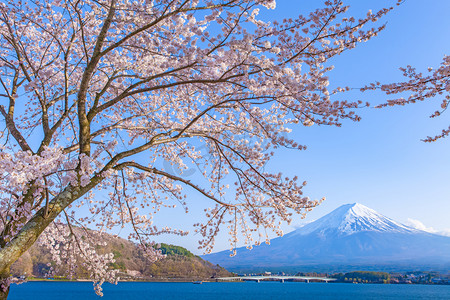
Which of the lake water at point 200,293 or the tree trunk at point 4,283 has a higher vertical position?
the tree trunk at point 4,283

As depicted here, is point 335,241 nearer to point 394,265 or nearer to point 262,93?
point 394,265

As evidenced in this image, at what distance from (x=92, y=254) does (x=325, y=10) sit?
16.3ft

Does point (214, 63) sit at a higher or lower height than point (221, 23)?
lower

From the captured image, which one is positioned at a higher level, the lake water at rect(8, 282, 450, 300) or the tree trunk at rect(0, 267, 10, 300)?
the tree trunk at rect(0, 267, 10, 300)

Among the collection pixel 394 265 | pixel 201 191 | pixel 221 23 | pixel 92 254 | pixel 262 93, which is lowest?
pixel 394 265

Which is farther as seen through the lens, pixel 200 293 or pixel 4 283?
pixel 200 293

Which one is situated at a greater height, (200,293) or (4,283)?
(4,283)

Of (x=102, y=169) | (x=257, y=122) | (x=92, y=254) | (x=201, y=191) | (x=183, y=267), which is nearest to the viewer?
(x=102, y=169)

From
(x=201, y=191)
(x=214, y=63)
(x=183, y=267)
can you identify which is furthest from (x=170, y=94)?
(x=183, y=267)

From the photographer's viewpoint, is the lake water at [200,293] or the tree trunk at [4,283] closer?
the tree trunk at [4,283]

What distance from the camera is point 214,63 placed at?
3.45 m

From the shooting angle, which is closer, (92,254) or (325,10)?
(325,10)

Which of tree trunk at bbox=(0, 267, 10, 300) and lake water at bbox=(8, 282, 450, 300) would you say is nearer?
tree trunk at bbox=(0, 267, 10, 300)

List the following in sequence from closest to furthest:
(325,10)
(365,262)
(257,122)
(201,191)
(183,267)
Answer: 1. (325,10)
2. (257,122)
3. (201,191)
4. (183,267)
5. (365,262)
